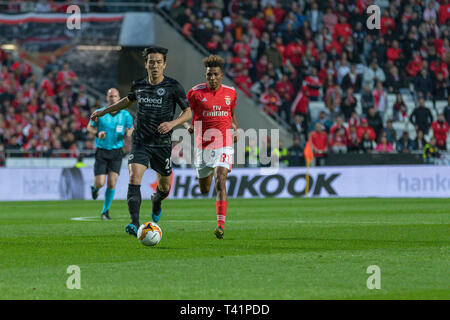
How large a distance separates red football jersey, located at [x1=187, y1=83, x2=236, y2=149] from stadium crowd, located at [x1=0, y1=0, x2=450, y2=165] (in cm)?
1468

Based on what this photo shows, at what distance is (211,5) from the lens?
108ft

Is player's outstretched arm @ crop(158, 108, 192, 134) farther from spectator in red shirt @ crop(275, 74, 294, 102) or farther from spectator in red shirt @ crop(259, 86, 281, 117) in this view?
spectator in red shirt @ crop(275, 74, 294, 102)

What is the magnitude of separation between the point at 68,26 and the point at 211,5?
5.09 m

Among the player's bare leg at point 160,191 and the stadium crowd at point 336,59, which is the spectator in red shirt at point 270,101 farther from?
the player's bare leg at point 160,191

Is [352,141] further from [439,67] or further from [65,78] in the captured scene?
[65,78]

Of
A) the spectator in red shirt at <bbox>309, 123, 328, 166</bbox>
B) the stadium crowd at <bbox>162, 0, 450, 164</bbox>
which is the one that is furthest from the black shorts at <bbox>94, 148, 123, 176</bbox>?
the stadium crowd at <bbox>162, 0, 450, 164</bbox>

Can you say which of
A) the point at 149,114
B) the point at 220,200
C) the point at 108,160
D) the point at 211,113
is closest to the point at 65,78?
the point at 108,160

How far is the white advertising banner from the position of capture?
26.3 meters

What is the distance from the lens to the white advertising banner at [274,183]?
26.3m

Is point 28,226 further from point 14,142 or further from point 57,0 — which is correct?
point 57,0

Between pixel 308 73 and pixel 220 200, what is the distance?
19398 mm

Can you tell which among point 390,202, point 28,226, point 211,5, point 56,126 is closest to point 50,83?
point 56,126

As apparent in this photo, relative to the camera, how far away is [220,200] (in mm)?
12461
